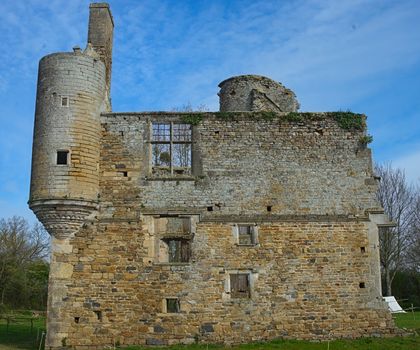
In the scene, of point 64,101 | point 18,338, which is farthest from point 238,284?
point 18,338

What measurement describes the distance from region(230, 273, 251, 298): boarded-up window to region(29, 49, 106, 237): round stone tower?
5.34 metres

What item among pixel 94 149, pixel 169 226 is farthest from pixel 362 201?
pixel 94 149

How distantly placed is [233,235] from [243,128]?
3.83m

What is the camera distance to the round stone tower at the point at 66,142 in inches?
593

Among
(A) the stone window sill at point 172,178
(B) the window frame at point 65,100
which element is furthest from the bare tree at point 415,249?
(B) the window frame at point 65,100

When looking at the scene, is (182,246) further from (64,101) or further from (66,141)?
(64,101)

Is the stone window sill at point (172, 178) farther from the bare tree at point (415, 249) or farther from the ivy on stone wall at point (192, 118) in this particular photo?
the bare tree at point (415, 249)

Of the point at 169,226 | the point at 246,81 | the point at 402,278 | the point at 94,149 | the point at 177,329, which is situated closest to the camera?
the point at 177,329

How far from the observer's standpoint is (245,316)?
49.4 feet

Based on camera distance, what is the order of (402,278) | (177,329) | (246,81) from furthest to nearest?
(402,278)
(246,81)
(177,329)

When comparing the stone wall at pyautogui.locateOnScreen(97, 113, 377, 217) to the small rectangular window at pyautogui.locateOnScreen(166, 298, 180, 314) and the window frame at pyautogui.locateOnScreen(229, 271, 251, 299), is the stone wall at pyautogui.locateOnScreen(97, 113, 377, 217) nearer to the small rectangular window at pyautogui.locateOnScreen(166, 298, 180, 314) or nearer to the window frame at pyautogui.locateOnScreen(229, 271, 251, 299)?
the window frame at pyautogui.locateOnScreen(229, 271, 251, 299)

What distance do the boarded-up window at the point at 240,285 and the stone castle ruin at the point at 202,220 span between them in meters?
0.05

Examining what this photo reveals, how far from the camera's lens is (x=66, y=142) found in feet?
50.2

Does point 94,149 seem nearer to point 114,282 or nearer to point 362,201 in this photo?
point 114,282
